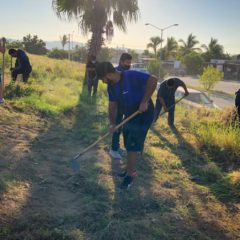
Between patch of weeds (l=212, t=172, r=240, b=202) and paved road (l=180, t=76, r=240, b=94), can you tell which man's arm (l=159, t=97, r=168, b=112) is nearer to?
patch of weeds (l=212, t=172, r=240, b=202)

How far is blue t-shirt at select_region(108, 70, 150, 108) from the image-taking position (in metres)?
4.79

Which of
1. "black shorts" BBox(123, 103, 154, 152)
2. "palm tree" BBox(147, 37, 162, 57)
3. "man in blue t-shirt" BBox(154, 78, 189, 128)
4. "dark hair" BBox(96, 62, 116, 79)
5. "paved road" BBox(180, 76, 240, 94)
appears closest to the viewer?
"dark hair" BBox(96, 62, 116, 79)

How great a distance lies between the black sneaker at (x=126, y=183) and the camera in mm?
5049

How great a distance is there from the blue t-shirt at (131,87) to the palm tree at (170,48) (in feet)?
232

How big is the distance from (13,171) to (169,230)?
2.18 m

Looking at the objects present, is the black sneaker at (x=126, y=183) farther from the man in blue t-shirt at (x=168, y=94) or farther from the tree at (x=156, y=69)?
the tree at (x=156, y=69)

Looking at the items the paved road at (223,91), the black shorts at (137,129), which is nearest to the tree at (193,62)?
the paved road at (223,91)

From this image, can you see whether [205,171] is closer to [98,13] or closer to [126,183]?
[126,183]

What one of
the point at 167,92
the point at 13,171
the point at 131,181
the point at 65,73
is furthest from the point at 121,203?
the point at 65,73

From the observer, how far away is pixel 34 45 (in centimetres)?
6125

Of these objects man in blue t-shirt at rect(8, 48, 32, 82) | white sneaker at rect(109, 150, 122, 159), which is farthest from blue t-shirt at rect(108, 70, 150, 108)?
man in blue t-shirt at rect(8, 48, 32, 82)

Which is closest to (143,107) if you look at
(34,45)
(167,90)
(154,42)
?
(167,90)

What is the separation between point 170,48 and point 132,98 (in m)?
73.0

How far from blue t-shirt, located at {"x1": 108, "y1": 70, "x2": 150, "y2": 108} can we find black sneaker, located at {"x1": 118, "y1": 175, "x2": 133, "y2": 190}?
91 centimetres
